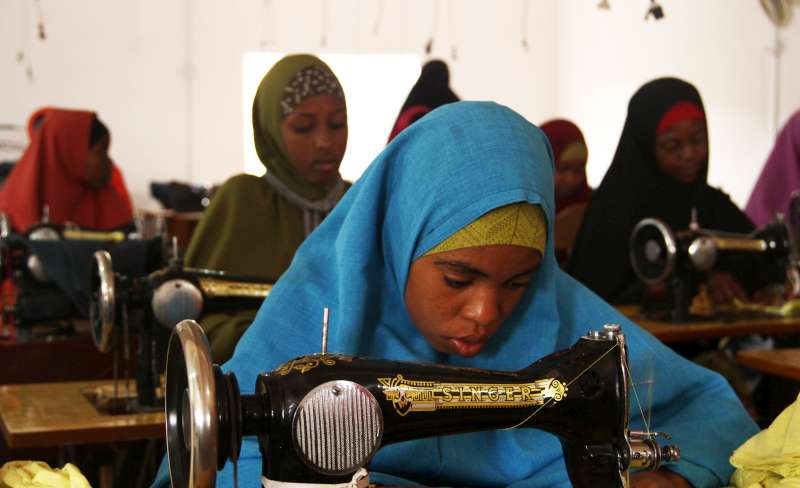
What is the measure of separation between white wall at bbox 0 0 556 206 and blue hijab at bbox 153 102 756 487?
20.8 feet

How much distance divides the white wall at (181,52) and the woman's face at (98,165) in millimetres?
2298

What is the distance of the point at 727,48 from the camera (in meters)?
6.25

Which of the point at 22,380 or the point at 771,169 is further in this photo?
the point at 771,169

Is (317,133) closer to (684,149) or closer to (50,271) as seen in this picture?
(50,271)

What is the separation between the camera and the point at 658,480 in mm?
1449

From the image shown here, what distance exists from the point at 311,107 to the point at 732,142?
3981 mm

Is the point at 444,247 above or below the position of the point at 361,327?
above

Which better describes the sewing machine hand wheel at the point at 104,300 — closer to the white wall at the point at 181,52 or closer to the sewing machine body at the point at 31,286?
the sewing machine body at the point at 31,286

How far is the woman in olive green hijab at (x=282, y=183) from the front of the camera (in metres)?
3.19

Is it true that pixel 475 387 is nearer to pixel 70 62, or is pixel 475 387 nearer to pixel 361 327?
pixel 361 327

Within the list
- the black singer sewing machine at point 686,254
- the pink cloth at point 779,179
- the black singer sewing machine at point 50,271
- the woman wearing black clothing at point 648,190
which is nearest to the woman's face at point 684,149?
the woman wearing black clothing at point 648,190

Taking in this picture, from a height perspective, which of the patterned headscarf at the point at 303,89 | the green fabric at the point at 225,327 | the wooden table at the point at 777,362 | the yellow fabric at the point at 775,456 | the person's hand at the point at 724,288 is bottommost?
the person's hand at the point at 724,288

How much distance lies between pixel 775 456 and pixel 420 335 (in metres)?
0.57

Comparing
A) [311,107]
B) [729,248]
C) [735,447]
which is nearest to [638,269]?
[729,248]
